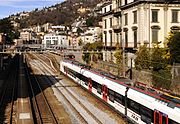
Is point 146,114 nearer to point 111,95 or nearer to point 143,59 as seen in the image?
point 111,95

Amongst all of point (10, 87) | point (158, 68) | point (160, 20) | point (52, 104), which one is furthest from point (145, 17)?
point (52, 104)

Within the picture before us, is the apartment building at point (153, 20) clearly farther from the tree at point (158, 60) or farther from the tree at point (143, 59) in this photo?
the tree at point (158, 60)

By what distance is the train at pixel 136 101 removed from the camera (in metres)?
16.1

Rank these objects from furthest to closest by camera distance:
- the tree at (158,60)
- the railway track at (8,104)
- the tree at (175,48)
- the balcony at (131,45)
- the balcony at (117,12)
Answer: the balcony at (117,12)
the balcony at (131,45)
the tree at (158,60)
the tree at (175,48)
the railway track at (8,104)

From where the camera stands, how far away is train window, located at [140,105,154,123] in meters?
17.9

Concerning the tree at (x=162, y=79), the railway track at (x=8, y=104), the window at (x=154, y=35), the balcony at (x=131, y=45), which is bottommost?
the railway track at (x=8, y=104)

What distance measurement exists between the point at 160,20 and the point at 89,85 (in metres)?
25.6

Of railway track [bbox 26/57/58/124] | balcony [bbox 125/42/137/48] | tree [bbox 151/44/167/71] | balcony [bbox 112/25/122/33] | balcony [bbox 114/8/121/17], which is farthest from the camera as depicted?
balcony [bbox 114/8/121/17]

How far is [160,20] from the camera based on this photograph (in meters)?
55.6

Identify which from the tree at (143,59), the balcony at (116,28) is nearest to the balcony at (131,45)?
the balcony at (116,28)

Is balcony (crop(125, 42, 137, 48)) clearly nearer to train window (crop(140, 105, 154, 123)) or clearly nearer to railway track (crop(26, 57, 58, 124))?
railway track (crop(26, 57, 58, 124))

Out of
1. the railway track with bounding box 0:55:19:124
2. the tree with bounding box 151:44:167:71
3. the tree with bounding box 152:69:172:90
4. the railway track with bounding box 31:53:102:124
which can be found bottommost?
the railway track with bounding box 0:55:19:124

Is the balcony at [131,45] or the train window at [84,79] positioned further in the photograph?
the balcony at [131,45]

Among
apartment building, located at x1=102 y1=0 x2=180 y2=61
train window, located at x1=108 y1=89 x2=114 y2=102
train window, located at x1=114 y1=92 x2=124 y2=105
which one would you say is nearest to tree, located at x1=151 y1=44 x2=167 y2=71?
apartment building, located at x1=102 y1=0 x2=180 y2=61
